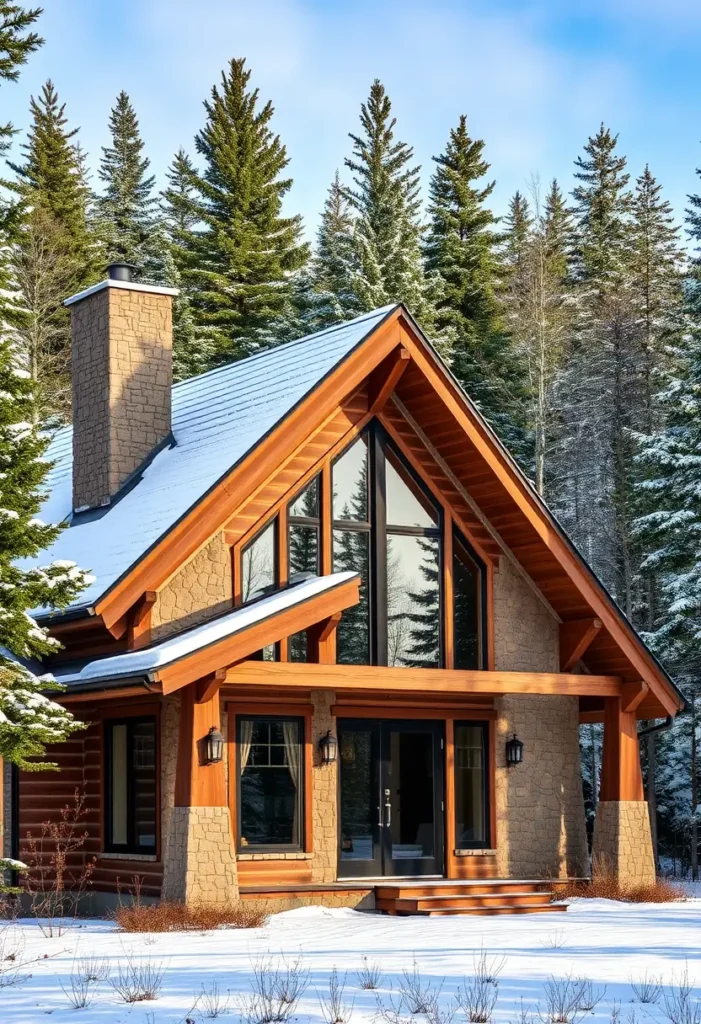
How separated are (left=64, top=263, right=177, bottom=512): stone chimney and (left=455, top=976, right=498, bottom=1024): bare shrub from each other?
1050 centimetres

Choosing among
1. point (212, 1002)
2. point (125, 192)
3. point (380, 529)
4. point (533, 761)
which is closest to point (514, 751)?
point (533, 761)

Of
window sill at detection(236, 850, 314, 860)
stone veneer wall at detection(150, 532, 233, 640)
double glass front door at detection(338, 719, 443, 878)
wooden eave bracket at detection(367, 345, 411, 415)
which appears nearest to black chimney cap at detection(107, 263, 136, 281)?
wooden eave bracket at detection(367, 345, 411, 415)

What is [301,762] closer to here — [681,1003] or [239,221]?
[681,1003]

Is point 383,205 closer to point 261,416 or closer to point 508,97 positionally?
point 261,416

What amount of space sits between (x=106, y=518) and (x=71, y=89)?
35.0m

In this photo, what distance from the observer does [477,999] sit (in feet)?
31.7

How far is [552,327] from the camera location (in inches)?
1665

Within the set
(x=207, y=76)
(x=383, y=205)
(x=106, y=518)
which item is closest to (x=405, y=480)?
(x=106, y=518)

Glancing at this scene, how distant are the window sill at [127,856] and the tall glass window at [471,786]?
157 inches

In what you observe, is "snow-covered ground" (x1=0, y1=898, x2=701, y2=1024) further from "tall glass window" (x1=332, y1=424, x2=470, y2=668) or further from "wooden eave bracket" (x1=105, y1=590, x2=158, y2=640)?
"tall glass window" (x1=332, y1=424, x2=470, y2=668)

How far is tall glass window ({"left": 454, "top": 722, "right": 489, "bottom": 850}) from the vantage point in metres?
18.7

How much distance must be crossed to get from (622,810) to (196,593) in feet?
20.9

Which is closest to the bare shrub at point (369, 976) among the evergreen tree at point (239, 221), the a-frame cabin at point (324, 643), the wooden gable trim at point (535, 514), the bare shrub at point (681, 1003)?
the bare shrub at point (681, 1003)

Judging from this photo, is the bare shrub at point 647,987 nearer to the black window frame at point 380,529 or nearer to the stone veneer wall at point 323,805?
the stone veneer wall at point 323,805
